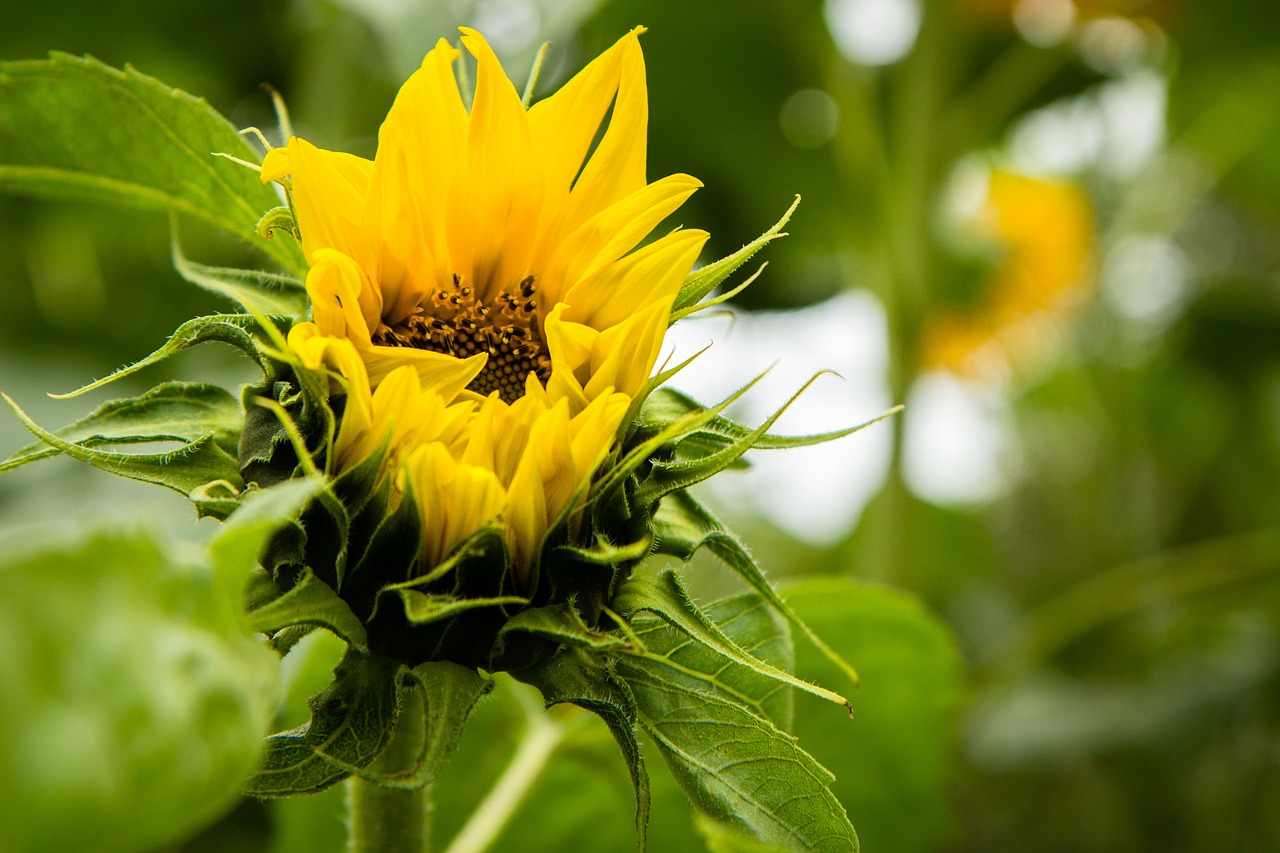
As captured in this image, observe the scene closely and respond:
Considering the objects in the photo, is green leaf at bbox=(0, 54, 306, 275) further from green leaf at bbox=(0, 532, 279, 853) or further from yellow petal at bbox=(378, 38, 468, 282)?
green leaf at bbox=(0, 532, 279, 853)

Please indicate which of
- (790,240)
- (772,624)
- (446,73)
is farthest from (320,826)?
(790,240)

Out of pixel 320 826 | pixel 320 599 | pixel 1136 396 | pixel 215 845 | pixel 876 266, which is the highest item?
pixel 1136 396

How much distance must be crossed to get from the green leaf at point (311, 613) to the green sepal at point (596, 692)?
0.07 meters

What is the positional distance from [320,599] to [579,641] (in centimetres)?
10

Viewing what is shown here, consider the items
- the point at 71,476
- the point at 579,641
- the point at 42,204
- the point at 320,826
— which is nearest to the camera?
the point at 579,641

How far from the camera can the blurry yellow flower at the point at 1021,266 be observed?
7.43 feet

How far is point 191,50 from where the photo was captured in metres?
1.63

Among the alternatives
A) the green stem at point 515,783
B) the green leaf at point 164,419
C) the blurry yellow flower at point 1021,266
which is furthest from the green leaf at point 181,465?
the blurry yellow flower at point 1021,266

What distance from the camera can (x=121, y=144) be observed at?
694 mm

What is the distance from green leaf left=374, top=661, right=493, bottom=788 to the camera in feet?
1.55

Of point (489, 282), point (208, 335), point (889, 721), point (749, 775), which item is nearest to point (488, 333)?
point (489, 282)

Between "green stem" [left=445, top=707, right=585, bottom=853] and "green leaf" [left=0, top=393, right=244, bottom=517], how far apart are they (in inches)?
14.1

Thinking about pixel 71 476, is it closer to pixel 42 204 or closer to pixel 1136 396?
pixel 42 204

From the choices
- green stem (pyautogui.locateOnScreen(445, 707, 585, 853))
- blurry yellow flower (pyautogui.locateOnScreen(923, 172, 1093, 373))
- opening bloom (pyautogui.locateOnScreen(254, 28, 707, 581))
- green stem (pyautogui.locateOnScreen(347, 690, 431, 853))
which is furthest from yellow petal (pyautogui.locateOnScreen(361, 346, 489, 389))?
blurry yellow flower (pyautogui.locateOnScreen(923, 172, 1093, 373))
